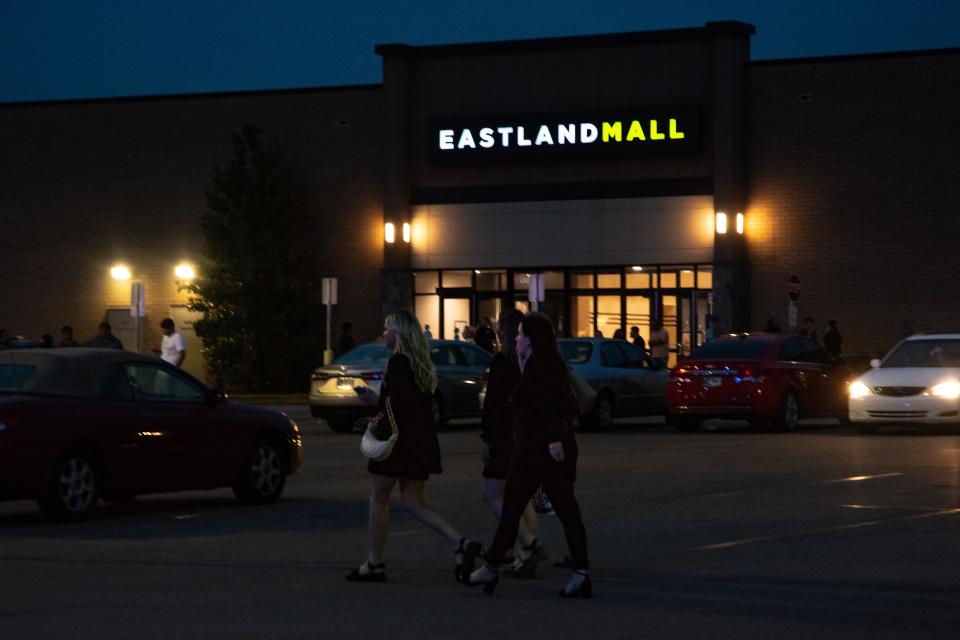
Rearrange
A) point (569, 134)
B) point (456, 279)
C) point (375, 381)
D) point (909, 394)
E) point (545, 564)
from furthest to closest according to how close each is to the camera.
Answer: point (456, 279) < point (569, 134) < point (375, 381) < point (909, 394) < point (545, 564)

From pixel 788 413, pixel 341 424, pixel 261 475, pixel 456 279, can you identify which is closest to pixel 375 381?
pixel 341 424

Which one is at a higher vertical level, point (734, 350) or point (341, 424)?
point (734, 350)

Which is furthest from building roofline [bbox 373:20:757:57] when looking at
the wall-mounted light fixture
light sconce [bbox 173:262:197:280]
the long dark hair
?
the long dark hair

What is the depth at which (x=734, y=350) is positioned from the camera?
29859mm

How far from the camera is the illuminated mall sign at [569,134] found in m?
47.0

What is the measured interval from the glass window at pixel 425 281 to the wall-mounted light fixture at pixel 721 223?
7966 millimetres

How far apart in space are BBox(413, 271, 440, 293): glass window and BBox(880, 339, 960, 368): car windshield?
72.5 ft

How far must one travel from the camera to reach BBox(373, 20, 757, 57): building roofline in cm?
4638

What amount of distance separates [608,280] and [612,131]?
3839 mm

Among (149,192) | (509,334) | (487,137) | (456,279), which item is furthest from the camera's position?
(149,192)

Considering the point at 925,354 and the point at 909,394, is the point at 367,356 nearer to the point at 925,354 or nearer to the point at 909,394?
the point at 909,394

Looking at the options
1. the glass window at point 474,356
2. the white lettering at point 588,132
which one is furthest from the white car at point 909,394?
the white lettering at point 588,132

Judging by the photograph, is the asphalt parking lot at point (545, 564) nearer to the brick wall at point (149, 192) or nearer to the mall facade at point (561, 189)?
the mall facade at point (561, 189)

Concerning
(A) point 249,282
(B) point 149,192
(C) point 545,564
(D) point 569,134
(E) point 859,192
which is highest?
(D) point 569,134
